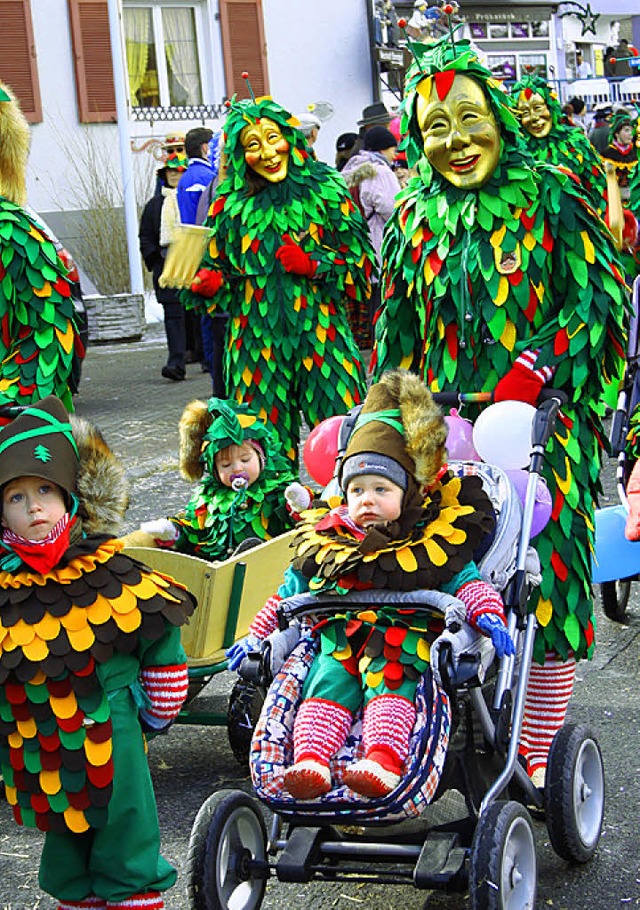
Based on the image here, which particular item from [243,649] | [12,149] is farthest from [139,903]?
[12,149]

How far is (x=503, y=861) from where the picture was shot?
121 inches

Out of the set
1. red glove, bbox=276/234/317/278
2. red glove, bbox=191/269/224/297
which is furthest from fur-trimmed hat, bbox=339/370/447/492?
red glove, bbox=191/269/224/297

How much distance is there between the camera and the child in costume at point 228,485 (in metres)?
5.01

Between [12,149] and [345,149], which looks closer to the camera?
[12,149]

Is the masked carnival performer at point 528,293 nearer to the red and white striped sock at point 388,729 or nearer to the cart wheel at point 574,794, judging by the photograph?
the cart wheel at point 574,794

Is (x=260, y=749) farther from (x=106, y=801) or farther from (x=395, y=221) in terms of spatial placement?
(x=395, y=221)

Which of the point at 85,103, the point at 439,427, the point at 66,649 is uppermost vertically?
the point at 85,103

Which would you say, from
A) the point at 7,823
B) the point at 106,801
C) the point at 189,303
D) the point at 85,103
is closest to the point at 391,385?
the point at 106,801

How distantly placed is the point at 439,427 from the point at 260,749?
89 cm

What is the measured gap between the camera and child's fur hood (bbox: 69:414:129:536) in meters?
3.33

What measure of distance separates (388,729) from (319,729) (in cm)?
17

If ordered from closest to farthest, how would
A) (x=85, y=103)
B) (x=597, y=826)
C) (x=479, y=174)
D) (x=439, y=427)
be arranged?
1. (x=439, y=427)
2. (x=597, y=826)
3. (x=479, y=174)
4. (x=85, y=103)

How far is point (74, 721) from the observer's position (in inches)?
122

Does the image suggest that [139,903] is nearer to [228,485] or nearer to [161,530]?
[161,530]
